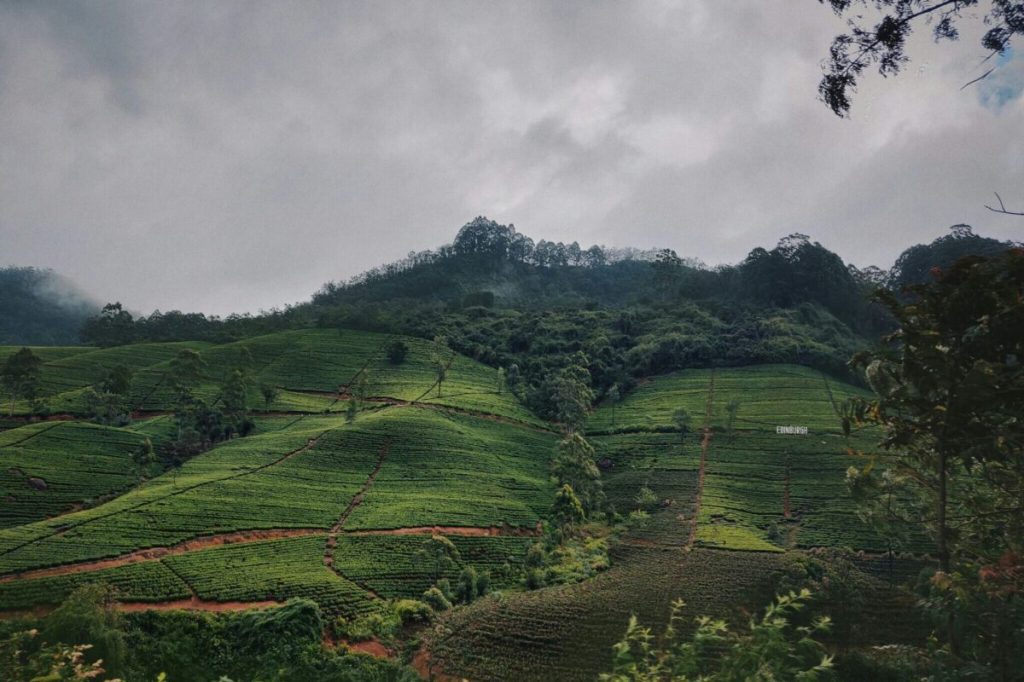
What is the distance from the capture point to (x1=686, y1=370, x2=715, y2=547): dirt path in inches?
1770

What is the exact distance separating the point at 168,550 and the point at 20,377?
37.0m

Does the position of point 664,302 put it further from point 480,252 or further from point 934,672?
point 934,672

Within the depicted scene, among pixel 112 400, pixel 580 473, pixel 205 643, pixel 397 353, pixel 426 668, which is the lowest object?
pixel 426 668

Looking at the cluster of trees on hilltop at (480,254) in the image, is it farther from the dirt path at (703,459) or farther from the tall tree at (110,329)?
the dirt path at (703,459)

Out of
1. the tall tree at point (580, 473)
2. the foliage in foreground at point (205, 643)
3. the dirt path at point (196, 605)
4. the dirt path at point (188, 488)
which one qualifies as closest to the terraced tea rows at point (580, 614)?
the foliage in foreground at point (205, 643)

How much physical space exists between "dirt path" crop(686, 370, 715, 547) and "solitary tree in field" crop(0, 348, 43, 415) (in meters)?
60.1

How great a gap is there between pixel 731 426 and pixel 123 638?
5376cm

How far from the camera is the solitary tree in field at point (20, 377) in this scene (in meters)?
58.2

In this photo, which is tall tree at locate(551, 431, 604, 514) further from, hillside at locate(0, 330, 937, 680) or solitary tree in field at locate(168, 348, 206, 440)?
solitary tree in field at locate(168, 348, 206, 440)

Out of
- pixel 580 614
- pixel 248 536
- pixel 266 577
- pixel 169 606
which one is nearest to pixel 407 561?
pixel 266 577

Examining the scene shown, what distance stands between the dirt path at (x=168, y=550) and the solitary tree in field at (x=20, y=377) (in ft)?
117

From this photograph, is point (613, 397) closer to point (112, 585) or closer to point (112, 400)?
point (112, 400)

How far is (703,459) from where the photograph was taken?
190ft

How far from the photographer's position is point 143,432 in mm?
55406
